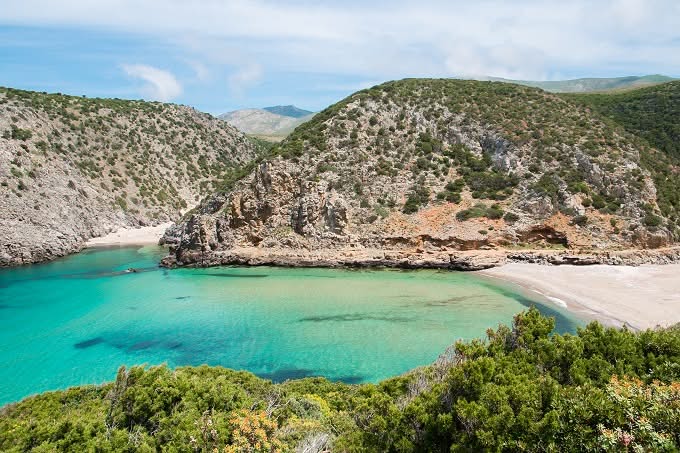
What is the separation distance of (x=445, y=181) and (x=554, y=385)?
3700 cm

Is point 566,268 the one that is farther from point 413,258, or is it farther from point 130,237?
point 130,237

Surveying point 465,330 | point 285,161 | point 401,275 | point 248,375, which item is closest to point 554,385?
point 248,375

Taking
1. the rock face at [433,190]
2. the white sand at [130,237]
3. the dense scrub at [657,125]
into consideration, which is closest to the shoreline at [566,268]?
the rock face at [433,190]

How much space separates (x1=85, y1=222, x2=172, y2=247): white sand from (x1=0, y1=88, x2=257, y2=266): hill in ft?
3.87

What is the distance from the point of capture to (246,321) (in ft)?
76.6

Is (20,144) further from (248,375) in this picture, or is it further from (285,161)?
(248,375)

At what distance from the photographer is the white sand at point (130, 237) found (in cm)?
5344

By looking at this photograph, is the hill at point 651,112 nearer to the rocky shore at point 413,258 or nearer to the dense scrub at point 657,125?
the dense scrub at point 657,125

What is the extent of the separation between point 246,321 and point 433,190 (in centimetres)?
2420

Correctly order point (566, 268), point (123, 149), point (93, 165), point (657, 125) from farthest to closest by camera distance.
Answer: point (123, 149) < point (93, 165) < point (657, 125) < point (566, 268)

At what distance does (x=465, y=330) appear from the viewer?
20906 millimetres

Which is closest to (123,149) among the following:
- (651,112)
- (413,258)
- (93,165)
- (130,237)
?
(93,165)

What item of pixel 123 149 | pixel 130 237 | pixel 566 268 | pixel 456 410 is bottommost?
pixel 566 268

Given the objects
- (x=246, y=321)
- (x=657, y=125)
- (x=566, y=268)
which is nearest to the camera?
(x=246, y=321)
